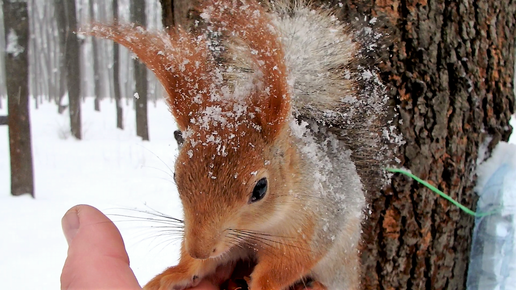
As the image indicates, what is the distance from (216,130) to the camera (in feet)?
2.01

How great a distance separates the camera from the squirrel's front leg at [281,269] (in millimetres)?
735

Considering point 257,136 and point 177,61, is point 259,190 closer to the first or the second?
point 257,136

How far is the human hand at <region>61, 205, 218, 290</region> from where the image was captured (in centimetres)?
58

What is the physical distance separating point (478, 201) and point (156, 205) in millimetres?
1531

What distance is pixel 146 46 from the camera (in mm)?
575

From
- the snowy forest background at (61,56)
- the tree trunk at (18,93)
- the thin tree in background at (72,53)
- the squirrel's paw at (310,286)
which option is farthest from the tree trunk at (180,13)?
the thin tree in background at (72,53)

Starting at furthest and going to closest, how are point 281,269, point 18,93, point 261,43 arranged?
point 18,93
point 281,269
point 261,43

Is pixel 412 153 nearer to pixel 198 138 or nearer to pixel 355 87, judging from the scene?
pixel 355 87

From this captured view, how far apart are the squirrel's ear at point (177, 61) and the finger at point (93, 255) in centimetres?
24

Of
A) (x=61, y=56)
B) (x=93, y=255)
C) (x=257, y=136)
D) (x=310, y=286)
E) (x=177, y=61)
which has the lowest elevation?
(x=310, y=286)

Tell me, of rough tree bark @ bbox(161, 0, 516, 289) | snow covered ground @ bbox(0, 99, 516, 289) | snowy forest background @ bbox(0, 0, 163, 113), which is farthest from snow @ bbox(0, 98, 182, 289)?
snowy forest background @ bbox(0, 0, 163, 113)

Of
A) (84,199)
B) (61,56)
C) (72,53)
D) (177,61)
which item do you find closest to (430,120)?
(177,61)

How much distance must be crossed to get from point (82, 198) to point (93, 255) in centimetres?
188

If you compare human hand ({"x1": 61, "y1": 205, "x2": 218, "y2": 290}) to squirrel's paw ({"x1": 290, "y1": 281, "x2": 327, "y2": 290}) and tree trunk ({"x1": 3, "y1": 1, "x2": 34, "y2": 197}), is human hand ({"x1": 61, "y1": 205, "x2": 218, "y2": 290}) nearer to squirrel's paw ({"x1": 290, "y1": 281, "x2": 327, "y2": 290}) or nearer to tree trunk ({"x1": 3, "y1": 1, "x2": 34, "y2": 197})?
squirrel's paw ({"x1": 290, "y1": 281, "x2": 327, "y2": 290})
